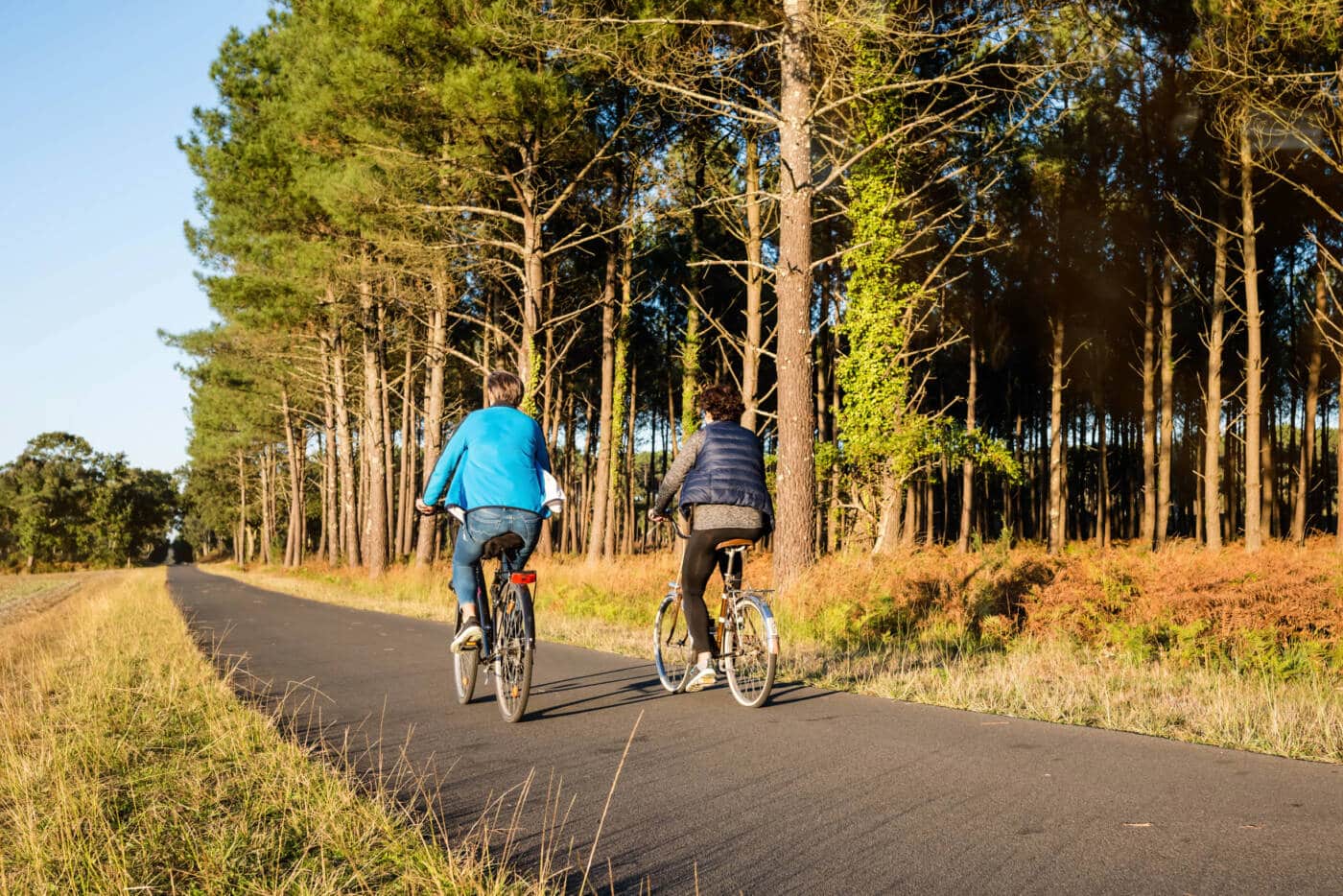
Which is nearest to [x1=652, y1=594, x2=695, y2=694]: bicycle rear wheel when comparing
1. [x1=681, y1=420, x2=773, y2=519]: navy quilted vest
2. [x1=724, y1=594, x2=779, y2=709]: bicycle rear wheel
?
[x1=724, y1=594, x2=779, y2=709]: bicycle rear wheel

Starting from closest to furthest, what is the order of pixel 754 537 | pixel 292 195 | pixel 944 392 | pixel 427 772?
pixel 427 772, pixel 754 537, pixel 292 195, pixel 944 392

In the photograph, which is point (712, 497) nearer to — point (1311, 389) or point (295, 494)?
point (1311, 389)

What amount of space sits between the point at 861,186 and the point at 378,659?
12.7 meters

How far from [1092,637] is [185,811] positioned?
23.7 feet

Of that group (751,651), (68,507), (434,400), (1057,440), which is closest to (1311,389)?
(1057,440)

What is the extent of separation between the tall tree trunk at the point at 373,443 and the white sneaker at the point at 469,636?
19398 millimetres

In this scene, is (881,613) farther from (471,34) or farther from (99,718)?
(471,34)

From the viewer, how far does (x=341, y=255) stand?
23.5 metres

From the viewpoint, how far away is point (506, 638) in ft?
19.9

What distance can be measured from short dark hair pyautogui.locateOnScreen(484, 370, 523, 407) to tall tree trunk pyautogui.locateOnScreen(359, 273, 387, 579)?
18836mm

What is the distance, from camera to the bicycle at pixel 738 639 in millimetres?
6039

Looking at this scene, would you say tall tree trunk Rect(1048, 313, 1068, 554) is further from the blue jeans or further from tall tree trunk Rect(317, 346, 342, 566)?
tall tree trunk Rect(317, 346, 342, 566)

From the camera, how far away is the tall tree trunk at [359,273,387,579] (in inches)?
1008

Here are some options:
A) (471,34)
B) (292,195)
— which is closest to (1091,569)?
(471,34)
